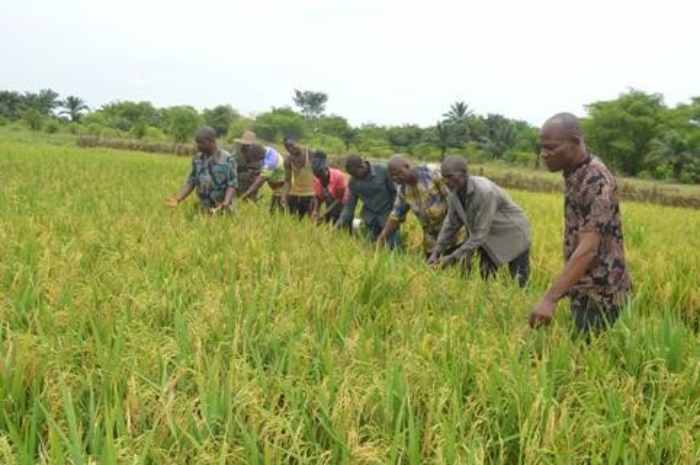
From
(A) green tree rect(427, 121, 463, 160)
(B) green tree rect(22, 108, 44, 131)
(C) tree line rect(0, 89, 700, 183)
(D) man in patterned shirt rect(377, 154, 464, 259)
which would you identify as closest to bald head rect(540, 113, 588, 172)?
(D) man in patterned shirt rect(377, 154, 464, 259)

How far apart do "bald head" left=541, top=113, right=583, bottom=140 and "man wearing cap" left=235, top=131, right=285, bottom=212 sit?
4.60 m

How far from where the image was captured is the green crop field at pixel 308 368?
1.75 m

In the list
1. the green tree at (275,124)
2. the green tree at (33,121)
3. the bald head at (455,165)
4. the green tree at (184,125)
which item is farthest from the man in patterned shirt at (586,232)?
the green tree at (275,124)

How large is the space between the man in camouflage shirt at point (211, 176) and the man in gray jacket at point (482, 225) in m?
2.21

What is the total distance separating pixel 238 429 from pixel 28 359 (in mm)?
719

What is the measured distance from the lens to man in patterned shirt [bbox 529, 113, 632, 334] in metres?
2.98

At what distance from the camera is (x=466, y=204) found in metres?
4.64

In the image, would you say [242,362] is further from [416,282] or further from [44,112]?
[44,112]

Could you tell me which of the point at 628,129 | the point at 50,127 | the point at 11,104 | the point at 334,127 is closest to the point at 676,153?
the point at 628,129

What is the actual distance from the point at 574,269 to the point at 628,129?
50.4 meters

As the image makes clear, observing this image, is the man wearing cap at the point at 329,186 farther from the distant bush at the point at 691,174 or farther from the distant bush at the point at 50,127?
the distant bush at the point at 50,127

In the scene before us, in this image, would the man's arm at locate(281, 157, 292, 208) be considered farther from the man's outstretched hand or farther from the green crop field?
the man's outstretched hand

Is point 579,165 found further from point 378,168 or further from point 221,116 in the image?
point 221,116

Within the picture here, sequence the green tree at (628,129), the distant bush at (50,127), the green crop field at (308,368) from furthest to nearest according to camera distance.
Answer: the green tree at (628,129), the distant bush at (50,127), the green crop field at (308,368)
